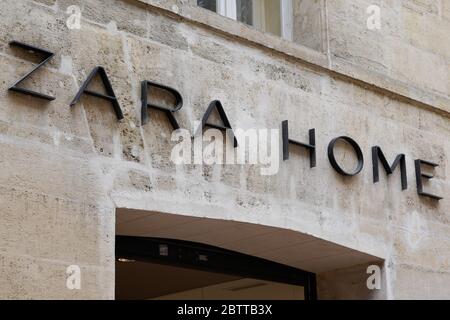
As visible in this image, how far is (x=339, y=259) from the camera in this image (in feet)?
25.9

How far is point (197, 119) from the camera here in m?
6.85

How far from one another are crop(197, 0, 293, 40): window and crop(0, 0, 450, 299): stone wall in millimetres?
405

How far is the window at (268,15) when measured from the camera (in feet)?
26.6

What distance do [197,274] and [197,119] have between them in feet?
7.84

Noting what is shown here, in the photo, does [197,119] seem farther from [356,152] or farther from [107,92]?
[356,152]

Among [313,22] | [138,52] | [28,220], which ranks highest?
[313,22]

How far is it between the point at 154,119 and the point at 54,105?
2.47 feet

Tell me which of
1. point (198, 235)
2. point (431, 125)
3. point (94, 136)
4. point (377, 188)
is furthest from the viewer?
point (431, 125)

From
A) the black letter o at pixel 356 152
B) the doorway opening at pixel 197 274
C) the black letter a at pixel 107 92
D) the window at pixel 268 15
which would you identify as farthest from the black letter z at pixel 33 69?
the black letter o at pixel 356 152

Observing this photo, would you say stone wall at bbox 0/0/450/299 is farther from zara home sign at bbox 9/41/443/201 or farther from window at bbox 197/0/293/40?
window at bbox 197/0/293/40

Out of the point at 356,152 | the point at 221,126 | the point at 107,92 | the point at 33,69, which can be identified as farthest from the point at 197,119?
the point at 356,152

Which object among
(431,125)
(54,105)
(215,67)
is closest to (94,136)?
(54,105)

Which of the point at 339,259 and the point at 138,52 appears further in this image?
the point at 339,259

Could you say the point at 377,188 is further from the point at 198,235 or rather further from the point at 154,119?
the point at 154,119
